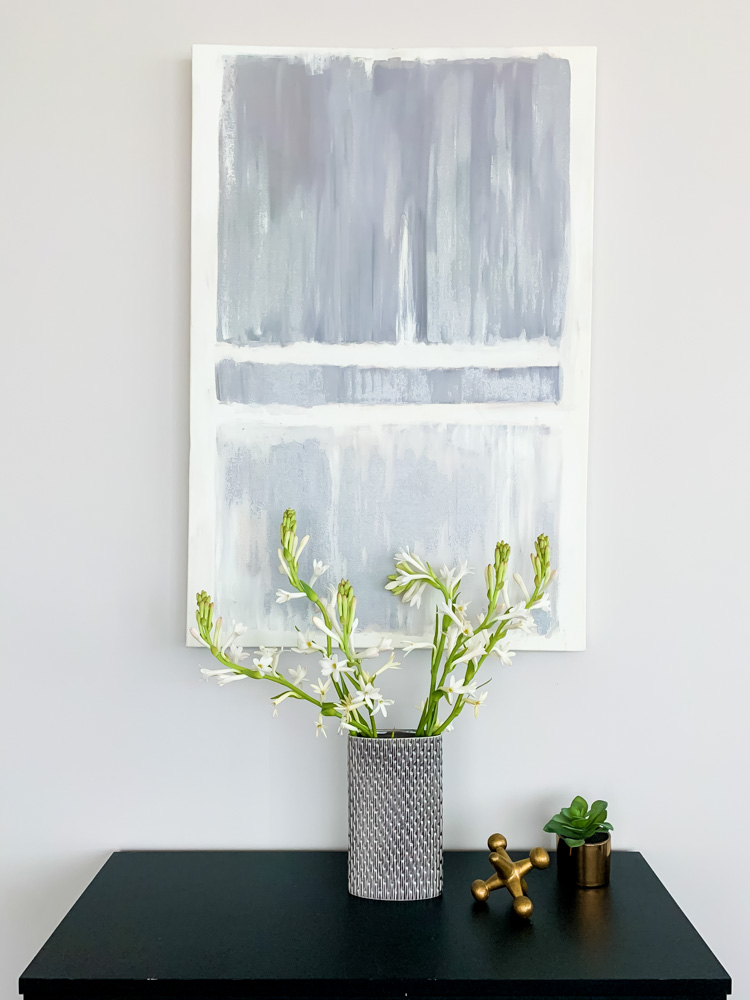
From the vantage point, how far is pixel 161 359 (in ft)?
4.09

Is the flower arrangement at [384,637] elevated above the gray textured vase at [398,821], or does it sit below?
above

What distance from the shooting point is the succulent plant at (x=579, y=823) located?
1.14 meters

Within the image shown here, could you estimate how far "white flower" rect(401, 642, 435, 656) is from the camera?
3.75 feet

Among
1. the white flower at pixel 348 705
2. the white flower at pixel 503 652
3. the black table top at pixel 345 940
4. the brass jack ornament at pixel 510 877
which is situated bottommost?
the black table top at pixel 345 940

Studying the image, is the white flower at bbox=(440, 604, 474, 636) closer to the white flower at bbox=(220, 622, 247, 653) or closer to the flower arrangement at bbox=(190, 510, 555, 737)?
the flower arrangement at bbox=(190, 510, 555, 737)

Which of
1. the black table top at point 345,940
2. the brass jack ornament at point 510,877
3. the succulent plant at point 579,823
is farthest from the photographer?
the succulent plant at point 579,823

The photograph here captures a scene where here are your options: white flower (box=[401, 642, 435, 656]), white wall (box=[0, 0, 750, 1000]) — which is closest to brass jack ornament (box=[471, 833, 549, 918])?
white wall (box=[0, 0, 750, 1000])

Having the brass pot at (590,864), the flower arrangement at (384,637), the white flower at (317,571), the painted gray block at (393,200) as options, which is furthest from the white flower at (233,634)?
the brass pot at (590,864)

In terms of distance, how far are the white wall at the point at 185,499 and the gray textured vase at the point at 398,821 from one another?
17 cm

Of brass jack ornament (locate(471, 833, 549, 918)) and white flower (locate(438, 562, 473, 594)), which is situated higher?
white flower (locate(438, 562, 473, 594))

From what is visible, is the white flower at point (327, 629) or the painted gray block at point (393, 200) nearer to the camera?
the white flower at point (327, 629)

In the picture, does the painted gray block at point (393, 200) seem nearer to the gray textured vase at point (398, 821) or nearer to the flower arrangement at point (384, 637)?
the flower arrangement at point (384, 637)

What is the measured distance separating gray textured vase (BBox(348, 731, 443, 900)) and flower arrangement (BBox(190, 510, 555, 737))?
40 mm

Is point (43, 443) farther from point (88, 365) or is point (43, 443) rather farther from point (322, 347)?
point (322, 347)
